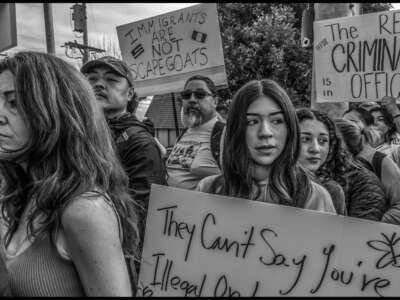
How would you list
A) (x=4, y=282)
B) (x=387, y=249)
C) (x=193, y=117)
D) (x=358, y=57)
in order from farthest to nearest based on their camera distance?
(x=193, y=117) → (x=358, y=57) → (x=387, y=249) → (x=4, y=282)

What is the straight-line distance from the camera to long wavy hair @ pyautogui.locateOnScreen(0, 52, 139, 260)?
112 centimetres

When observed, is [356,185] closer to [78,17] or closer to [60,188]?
[60,188]

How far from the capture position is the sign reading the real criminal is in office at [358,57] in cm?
299

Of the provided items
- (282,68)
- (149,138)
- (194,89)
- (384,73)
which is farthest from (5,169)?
(282,68)

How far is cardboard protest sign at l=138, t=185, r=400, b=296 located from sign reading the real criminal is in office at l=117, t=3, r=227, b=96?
1975 mm

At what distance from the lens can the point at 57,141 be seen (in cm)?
115

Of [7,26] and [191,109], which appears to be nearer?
[7,26]

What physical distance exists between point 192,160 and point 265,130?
4.77 feet

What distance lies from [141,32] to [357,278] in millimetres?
3118

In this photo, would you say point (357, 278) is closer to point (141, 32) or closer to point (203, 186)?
point (203, 186)

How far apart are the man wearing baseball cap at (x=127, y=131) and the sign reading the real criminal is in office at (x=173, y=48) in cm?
104

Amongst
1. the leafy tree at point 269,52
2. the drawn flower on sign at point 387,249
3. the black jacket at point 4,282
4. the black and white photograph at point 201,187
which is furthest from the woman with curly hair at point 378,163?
the leafy tree at point 269,52

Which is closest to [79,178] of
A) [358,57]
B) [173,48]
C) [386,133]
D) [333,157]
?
[333,157]

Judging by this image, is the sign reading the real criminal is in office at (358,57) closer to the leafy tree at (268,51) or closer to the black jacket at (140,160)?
the black jacket at (140,160)
